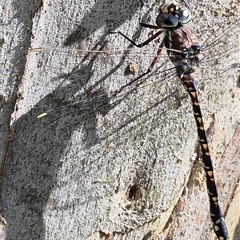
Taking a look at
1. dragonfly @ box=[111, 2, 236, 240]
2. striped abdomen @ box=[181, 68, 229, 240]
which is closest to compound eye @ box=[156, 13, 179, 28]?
dragonfly @ box=[111, 2, 236, 240]

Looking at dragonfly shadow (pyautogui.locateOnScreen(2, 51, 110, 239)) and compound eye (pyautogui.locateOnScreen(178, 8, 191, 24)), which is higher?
compound eye (pyautogui.locateOnScreen(178, 8, 191, 24))

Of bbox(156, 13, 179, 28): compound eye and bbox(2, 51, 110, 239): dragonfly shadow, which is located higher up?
bbox(156, 13, 179, 28): compound eye

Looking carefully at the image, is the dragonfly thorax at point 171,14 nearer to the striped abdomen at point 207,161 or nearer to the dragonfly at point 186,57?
the dragonfly at point 186,57

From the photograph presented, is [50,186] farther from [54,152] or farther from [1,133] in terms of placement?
[1,133]

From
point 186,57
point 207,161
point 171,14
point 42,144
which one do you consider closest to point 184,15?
point 171,14

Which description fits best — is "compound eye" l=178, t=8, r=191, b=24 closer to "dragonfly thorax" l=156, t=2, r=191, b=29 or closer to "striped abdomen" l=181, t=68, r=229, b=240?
"dragonfly thorax" l=156, t=2, r=191, b=29

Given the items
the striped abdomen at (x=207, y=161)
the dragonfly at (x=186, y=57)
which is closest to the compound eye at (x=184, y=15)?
Result: the dragonfly at (x=186, y=57)

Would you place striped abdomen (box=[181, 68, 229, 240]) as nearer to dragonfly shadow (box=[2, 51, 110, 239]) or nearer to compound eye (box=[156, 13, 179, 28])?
compound eye (box=[156, 13, 179, 28])
